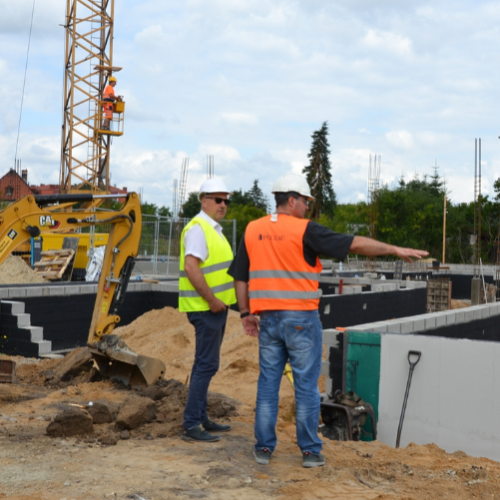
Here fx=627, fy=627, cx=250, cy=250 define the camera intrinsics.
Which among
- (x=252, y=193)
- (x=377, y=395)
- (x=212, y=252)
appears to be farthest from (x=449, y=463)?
(x=252, y=193)

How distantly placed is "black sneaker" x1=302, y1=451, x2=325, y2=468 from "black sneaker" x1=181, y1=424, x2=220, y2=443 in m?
0.82

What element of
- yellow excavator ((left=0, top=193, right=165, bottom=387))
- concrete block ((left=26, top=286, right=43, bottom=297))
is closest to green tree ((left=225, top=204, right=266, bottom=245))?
concrete block ((left=26, top=286, right=43, bottom=297))

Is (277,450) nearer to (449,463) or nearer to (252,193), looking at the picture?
(449,463)

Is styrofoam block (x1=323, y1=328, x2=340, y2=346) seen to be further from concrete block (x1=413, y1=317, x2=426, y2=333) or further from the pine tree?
the pine tree

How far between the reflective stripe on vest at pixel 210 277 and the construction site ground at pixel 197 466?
1.03 metres

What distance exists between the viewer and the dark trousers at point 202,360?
464 centimetres

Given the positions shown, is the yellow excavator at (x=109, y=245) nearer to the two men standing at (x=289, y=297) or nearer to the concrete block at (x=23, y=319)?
the two men standing at (x=289, y=297)

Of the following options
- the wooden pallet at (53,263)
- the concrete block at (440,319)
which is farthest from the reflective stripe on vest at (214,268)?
the wooden pallet at (53,263)

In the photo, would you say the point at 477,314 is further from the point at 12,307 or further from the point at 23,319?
the point at 12,307

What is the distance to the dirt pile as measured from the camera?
54.7 ft

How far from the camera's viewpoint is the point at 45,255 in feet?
62.0

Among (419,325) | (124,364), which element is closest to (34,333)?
(124,364)

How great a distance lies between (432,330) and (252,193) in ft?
253

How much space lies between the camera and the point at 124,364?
23.0ft
